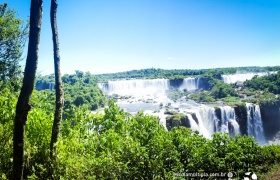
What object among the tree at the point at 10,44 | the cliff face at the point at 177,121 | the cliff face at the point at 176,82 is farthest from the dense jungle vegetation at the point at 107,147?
the cliff face at the point at 176,82

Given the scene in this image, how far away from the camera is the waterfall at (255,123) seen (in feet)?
113

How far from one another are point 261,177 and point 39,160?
8138mm

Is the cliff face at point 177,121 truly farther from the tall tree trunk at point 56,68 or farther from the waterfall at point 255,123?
the tall tree trunk at point 56,68

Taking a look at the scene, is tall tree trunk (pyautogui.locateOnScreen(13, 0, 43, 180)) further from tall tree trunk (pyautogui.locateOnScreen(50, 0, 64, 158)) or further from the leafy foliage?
tall tree trunk (pyautogui.locateOnScreen(50, 0, 64, 158))

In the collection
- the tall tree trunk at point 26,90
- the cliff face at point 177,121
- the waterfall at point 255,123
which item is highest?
the tall tree trunk at point 26,90

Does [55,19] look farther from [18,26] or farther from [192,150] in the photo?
[18,26]

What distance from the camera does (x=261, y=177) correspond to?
31.9 feet

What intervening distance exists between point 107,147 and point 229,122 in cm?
2850

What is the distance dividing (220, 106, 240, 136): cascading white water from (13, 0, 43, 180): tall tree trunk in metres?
30.4

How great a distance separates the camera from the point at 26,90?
410cm

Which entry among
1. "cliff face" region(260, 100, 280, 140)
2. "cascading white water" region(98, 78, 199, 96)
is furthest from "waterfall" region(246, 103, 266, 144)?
"cascading white water" region(98, 78, 199, 96)

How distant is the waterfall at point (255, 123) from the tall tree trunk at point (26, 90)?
34.6 metres

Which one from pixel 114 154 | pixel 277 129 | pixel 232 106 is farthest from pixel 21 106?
pixel 277 129

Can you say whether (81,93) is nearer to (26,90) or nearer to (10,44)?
(10,44)
